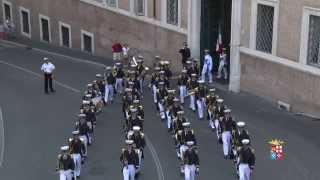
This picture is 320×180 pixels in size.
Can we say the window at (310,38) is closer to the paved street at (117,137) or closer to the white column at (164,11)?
the paved street at (117,137)

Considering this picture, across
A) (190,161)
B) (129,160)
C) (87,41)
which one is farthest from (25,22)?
(190,161)

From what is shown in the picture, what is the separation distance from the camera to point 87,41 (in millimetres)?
43000

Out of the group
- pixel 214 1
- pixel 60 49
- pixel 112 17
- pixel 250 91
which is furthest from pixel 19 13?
pixel 250 91

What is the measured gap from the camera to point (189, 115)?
92.5 feet

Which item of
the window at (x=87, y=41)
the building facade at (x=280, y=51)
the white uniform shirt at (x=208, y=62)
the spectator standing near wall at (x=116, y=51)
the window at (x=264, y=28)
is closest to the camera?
the building facade at (x=280, y=51)

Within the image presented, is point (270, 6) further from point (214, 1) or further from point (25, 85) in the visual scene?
point (25, 85)

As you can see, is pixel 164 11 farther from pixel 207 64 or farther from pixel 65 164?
pixel 65 164

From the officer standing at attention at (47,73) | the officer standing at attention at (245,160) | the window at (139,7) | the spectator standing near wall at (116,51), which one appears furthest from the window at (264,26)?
the spectator standing near wall at (116,51)

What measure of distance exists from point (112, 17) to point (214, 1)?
8753mm

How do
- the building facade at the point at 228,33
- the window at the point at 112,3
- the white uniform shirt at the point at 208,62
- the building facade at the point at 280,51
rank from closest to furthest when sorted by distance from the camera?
the building facade at the point at 280,51 < the building facade at the point at 228,33 < the white uniform shirt at the point at 208,62 < the window at the point at 112,3

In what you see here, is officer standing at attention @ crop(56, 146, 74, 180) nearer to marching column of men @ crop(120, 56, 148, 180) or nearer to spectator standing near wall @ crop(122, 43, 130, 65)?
marching column of men @ crop(120, 56, 148, 180)

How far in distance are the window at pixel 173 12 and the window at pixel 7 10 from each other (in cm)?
2054

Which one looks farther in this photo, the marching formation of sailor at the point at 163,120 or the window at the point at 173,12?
the window at the point at 173,12

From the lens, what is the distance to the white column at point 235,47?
29859 mm
